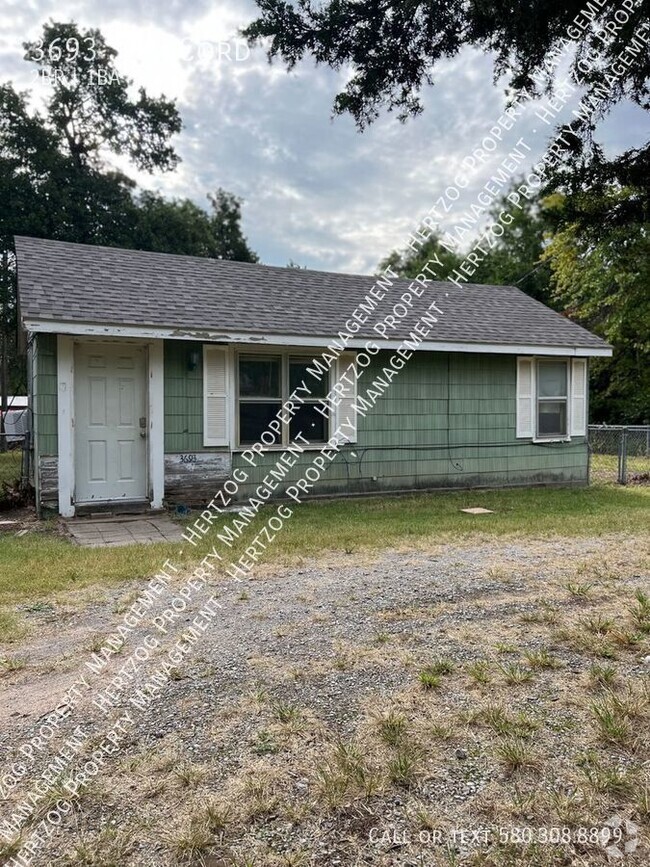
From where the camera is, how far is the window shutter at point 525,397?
9.97 m

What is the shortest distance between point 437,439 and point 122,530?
5.12m

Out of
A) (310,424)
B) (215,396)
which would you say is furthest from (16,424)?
(310,424)

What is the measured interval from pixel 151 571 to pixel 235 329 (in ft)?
12.5

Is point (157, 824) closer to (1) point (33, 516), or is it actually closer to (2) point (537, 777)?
(2) point (537, 777)

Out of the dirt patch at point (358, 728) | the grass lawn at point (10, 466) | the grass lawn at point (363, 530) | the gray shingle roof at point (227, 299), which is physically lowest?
the dirt patch at point (358, 728)

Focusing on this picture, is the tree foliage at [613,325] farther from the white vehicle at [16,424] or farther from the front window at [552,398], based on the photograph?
the white vehicle at [16,424]

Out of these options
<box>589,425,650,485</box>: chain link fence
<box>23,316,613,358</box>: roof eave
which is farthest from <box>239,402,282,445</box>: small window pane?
<box>589,425,650,485</box>: chain link fence

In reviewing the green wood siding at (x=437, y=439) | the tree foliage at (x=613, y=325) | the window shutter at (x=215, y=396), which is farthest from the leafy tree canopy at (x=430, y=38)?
the tree foliage at (x=613, y=325)

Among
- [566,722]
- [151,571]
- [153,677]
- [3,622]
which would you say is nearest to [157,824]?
[153,677]

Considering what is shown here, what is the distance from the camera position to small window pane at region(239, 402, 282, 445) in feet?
26.5

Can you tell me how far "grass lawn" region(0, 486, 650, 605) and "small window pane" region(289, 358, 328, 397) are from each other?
1649mm

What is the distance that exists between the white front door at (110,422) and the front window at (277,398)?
136 centimetres

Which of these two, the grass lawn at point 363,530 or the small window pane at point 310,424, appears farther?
the small window pane at point 310,424

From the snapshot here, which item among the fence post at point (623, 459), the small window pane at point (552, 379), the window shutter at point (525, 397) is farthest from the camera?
the fence post at point (623, 459)
